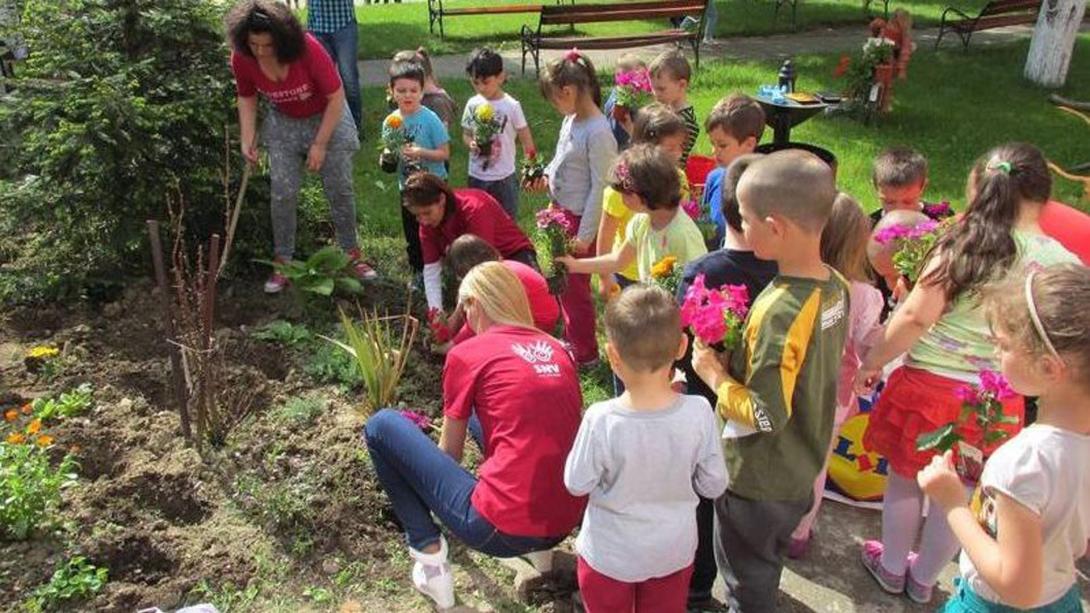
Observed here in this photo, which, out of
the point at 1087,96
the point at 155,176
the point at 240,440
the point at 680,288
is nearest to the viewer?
the point at 680,288

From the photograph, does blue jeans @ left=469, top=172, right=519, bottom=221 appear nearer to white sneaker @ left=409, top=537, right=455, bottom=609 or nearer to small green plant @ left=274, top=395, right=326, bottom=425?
small green plant @ left=274, top=395, right=326, bottom=425

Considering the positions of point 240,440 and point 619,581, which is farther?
point 240,440

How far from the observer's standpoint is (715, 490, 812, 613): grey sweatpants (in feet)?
8.93

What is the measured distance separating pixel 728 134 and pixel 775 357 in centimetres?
194

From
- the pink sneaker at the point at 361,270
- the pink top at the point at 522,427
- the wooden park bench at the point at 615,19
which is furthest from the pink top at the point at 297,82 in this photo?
the wooden park bench at the point at 615,19

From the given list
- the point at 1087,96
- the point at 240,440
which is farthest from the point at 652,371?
the point at 1087,96

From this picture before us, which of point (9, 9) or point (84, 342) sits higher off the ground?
point (9, 9)

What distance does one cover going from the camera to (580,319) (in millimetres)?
4906

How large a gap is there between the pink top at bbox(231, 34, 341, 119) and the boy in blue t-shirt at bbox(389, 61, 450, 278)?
0.42 metres

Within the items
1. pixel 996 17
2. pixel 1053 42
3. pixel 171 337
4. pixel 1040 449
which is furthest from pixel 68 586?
pixel 996 17

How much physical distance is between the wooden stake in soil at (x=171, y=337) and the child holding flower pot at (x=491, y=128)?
2153 mm

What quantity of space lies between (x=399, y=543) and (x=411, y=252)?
2.33 metres

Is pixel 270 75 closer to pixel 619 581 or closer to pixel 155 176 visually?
pixel 155 176

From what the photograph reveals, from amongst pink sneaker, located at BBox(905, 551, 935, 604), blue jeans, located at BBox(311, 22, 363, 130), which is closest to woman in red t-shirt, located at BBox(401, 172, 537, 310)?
pink sneaker, located at BBox(905, 551, 935, 604)
